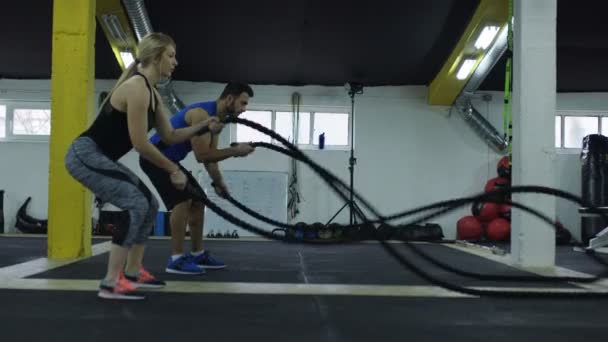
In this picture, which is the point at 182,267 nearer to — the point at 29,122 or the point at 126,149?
the point at 126,149

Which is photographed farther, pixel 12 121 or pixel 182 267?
pixel 12 121

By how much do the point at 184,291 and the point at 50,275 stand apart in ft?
3.64

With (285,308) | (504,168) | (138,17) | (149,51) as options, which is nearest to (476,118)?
(504,168)

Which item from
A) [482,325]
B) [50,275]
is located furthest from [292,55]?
[482,325]

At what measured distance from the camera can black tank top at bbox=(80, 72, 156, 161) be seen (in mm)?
2475

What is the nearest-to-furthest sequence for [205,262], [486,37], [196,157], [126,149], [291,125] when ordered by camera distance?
[126,149] → [196,157] → [205,262] → [486,37] → [291,125]

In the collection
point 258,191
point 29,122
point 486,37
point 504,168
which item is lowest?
point 258,191

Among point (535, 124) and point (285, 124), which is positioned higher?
point (285, 124)

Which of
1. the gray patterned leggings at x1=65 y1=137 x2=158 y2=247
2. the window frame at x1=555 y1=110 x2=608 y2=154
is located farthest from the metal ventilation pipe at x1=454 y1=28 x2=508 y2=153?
the gray patterned leggings at x1=65 y1=137 x2=158 y2=247

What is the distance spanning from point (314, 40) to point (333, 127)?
6.03 ft

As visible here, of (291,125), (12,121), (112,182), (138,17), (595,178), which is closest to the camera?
(112,182)

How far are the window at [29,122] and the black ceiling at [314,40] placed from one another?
1.77 ft

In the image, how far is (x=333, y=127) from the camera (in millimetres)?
8742

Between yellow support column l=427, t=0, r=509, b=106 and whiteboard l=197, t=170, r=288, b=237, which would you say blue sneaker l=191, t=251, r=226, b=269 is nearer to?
yellow support column l=427, t=0, r=509, b=106
